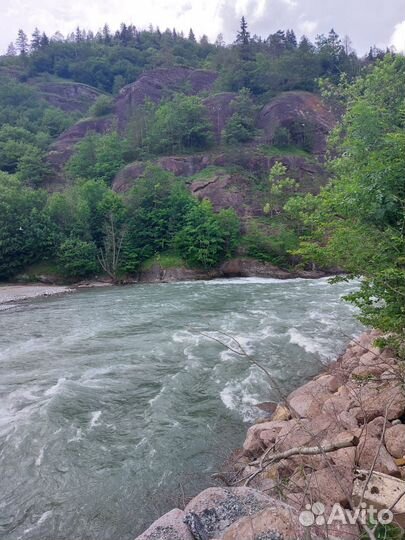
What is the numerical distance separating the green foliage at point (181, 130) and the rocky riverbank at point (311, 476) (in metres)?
53.3

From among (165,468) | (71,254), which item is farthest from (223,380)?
(71,254)

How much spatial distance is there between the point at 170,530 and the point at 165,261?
3372 centimetres

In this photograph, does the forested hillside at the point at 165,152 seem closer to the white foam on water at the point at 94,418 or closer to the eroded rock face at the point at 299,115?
the eroded rock face at the point at 299,115

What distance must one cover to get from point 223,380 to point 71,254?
90.5 feet

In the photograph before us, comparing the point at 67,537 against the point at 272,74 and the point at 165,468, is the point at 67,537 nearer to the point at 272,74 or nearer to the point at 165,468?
the point at 165,468

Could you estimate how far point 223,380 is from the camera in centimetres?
1112

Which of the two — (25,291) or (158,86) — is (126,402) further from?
(158,86)

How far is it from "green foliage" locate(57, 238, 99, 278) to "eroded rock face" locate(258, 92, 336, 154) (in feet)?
118

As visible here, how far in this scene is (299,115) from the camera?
2410 inches

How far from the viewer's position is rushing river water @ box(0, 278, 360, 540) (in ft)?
21.4

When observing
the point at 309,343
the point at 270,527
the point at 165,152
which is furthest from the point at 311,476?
the point at 165,152

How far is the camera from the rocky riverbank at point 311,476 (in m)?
3.64

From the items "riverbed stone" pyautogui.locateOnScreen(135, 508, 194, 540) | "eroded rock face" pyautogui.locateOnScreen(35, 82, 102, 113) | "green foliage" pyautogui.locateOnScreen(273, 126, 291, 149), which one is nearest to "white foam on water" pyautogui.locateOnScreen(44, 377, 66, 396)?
"riverbed stone" pyautogui.locateOnScreen(135, 508, 194, 540)

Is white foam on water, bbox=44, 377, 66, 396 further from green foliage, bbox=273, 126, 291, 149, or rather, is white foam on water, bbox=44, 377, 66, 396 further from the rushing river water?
green foliage, bbox=273, 126, 291, 149
